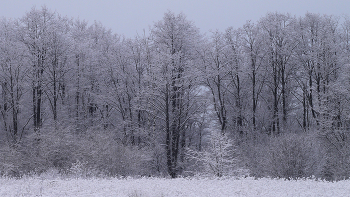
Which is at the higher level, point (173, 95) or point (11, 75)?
point (11, 75)

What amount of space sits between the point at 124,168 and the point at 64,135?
478 cm

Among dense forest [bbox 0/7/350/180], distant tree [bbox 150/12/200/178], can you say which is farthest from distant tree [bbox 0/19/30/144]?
distant tree [bbox 150/12/200/178]

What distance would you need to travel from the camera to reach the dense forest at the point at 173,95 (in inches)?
845

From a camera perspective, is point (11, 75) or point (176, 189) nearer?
point (176, 189)

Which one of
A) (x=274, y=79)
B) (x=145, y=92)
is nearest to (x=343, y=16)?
(x=274, y=79)

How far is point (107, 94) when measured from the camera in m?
34.5

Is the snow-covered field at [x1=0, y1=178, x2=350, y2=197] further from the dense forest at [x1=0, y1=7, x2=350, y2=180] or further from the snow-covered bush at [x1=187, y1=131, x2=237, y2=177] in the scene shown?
the dense forest at [x1=0, y1=7, x2=350, y2=180]

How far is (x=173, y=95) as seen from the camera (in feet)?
91.5

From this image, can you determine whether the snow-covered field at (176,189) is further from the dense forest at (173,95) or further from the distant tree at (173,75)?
the distant tree at (173,75)

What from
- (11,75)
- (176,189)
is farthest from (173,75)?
(176,189)

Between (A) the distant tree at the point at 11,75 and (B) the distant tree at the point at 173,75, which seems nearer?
(B) the distant tree at the point at 173,75

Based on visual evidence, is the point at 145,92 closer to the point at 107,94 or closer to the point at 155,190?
the point at 107,94

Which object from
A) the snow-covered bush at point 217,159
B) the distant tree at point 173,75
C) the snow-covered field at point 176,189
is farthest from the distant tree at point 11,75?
the snow-covered field at point 176,189

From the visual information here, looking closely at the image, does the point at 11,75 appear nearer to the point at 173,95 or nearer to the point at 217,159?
the point at 173,95
